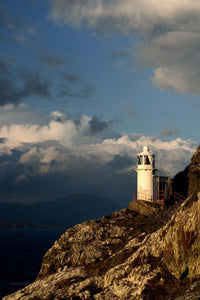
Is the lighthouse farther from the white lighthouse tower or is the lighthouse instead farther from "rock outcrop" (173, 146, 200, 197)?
"rock outcrop" (173, 146, 200, 197)

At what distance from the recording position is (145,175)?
243 ft

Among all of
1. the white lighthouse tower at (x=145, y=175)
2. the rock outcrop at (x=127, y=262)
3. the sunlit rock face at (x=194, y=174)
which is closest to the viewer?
the rock outcrop at (x=127, y=262)

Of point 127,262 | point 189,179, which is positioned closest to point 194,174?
point 189,179

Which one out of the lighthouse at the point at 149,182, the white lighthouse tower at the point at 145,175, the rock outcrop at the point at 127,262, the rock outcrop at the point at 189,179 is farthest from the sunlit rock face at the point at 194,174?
the rock outcrop at the point at 127,262

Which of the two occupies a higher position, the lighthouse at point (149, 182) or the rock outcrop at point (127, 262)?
the lighthouse at point (149, 182)

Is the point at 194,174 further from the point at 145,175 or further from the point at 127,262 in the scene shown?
the point at 127,262

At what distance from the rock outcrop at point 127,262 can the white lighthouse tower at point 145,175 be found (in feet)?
41.8

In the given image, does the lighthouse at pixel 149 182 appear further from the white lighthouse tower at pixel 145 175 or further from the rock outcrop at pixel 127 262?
the rock outcrop at pixel 127 262

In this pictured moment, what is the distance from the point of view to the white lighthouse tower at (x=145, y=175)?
72.9m

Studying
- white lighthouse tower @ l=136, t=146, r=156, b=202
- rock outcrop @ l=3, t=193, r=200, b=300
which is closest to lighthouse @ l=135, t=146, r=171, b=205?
white lighthouse tower @ l=136, t=146, r=156, b=202

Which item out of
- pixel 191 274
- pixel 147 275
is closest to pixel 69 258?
pixel 147 275

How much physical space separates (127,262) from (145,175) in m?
31.1

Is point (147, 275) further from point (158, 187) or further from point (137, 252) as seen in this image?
point (158, 187)

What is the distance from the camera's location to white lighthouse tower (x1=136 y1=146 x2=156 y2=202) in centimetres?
7294
